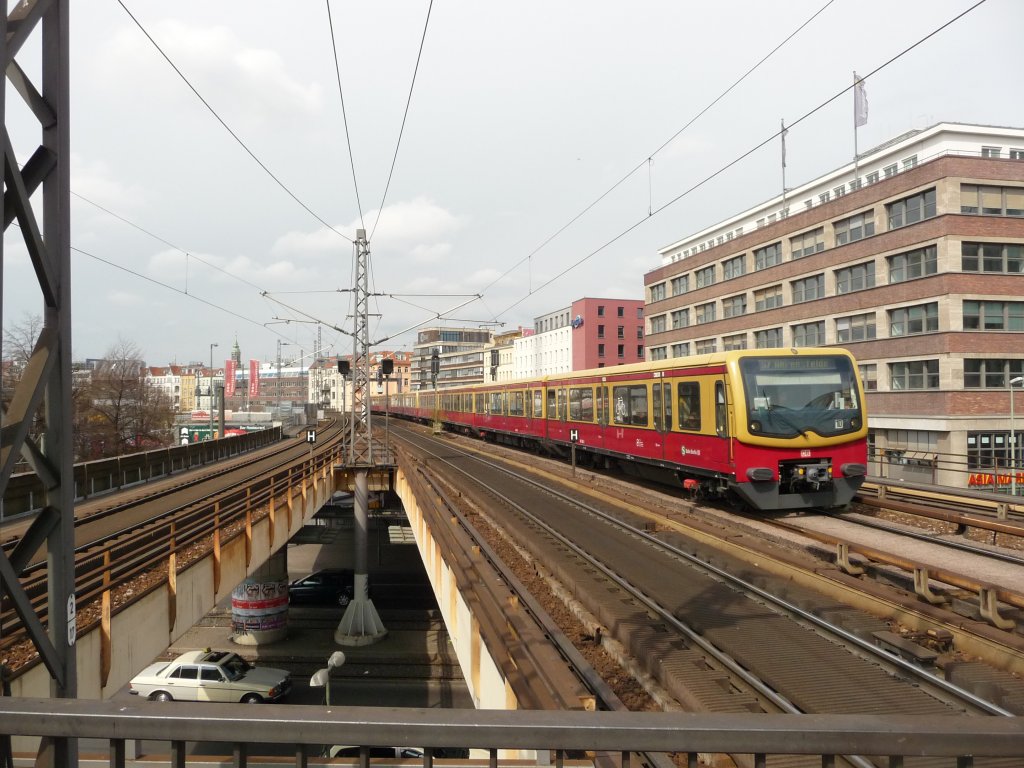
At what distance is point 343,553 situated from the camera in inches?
1766

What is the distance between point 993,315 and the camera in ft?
93.2

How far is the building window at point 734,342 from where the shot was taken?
43.8m

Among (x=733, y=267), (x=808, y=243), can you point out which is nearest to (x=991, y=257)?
(x=808, y=243)

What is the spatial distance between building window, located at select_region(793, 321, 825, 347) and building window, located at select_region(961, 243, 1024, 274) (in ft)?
27.7

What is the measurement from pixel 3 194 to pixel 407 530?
39.6 meters

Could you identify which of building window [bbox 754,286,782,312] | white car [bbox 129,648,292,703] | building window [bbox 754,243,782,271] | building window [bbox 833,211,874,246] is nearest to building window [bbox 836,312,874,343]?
building window [bbox 833,211,874,246]

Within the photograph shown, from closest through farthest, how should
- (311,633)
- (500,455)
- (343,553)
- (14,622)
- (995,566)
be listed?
(14,622) → (995,566) → (311,633) → (500,455) → (343,553)

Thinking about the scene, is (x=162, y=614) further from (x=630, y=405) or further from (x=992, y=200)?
(x=992, y=200)

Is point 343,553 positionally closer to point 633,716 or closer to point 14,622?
point 14,622

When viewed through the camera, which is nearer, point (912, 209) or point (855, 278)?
point (912, 209)

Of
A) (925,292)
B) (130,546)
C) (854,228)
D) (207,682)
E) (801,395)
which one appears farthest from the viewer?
(854,228)

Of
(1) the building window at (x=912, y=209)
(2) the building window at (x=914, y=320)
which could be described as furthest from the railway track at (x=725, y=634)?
(1) the building window at (x=912, y=209)

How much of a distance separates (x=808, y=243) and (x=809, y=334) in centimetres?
523

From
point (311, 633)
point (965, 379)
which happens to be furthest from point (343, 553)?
point (965, 379)
